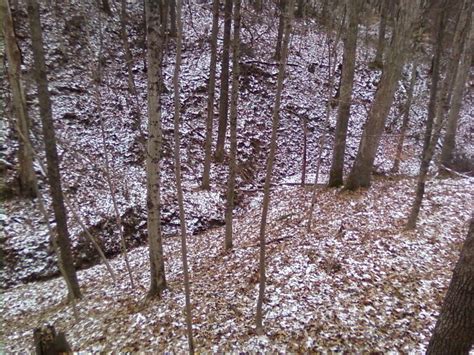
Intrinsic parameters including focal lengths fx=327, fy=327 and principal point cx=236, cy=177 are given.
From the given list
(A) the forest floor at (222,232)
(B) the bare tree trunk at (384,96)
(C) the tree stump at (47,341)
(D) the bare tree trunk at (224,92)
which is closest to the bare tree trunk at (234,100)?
(A) the forest floor at (222,232)

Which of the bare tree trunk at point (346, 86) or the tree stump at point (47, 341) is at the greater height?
the bare tree trunk at point (346, 86)

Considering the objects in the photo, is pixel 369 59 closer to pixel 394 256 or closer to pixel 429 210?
pixel 429 210

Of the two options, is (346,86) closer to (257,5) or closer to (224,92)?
(224,92)

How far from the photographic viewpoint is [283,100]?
766 inches

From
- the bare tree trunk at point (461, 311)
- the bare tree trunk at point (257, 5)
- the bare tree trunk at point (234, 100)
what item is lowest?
the bare tree trunk at point (461, 311)

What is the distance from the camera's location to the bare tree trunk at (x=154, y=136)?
6297mm

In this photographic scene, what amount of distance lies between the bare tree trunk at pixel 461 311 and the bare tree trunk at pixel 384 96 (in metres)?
7.20

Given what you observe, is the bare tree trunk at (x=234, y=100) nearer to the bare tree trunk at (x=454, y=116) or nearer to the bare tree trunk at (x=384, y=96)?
the bare tree trunk at (x=384, y=96)

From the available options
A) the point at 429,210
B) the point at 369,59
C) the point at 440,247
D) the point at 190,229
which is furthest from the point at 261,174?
the point at 369,59

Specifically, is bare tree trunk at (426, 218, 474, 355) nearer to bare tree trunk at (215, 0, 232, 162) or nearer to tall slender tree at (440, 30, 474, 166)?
bare tree trunk at (215, 0, 232, 162)

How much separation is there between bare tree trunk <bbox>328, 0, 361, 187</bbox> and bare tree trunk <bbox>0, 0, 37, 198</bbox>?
9.04 metres

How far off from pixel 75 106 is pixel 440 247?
49.8 ft

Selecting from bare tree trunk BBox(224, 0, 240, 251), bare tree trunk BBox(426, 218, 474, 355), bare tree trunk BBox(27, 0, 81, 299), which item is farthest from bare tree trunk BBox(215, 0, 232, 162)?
bare tree trunk BBox(426, 218, 474, 355)

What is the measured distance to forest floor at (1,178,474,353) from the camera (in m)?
5.52
